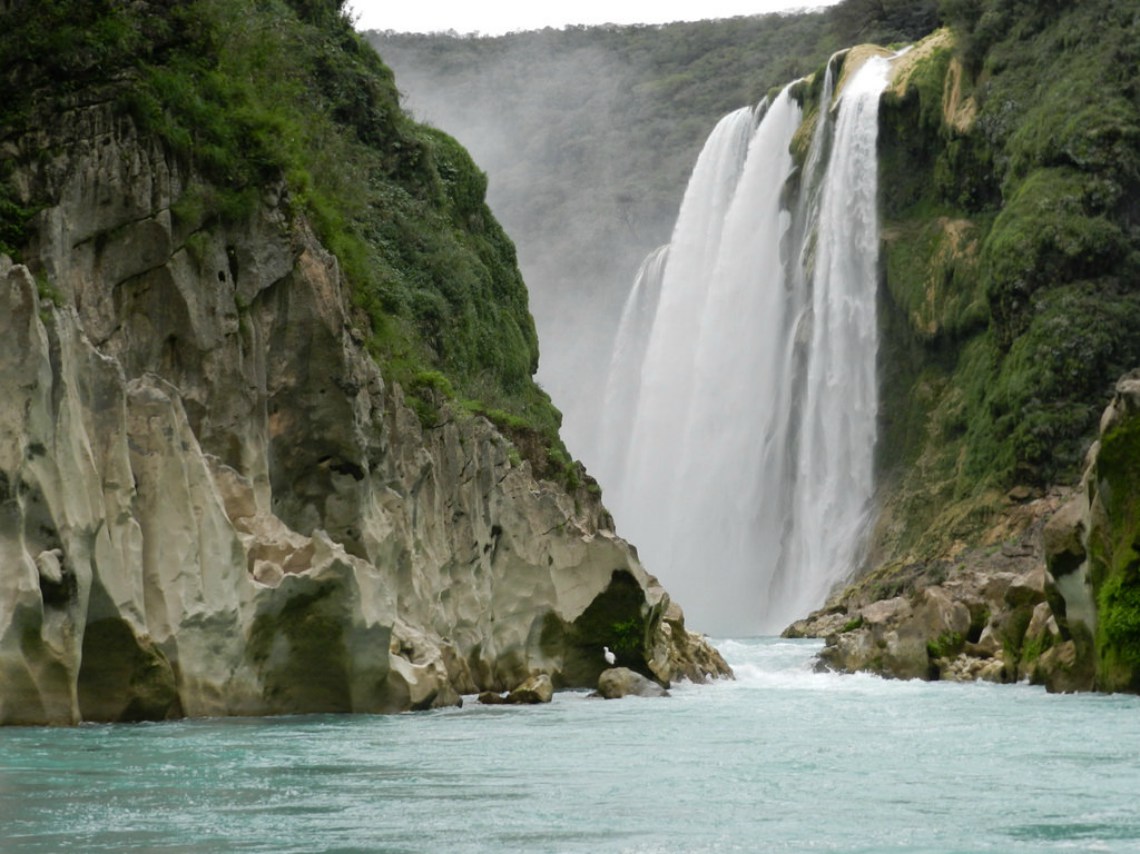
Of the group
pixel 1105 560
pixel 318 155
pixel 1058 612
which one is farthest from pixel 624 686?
pixel 318 155

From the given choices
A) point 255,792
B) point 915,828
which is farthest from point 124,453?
point 915,828

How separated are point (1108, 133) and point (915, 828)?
5188cm

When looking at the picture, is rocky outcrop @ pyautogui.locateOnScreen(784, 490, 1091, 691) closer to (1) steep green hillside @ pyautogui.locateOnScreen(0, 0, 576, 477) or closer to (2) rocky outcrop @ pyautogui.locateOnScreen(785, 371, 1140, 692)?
(2) rocky outcrop @ pyautogui.locateOnScreen(785, 371, 1140, 692)

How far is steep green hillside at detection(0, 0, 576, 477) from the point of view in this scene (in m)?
20.1

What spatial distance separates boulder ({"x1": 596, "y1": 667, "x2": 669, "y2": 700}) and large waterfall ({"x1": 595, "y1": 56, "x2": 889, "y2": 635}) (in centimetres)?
3541

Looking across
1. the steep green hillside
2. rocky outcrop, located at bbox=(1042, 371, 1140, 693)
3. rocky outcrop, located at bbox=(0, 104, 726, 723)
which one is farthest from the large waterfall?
rocky outcrop, located at bbox=(1042, 371, 1140, 693)

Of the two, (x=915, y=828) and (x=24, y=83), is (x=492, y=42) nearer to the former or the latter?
(x=24, y=83)

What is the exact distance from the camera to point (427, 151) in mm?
46312

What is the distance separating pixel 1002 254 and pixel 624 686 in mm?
36669

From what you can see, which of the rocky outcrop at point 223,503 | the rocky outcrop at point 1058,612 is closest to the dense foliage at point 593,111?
the rocky outcrop at point 1058,612

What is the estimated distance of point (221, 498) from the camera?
63.0 feet

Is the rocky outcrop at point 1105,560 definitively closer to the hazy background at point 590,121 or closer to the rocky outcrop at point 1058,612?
the rocky outcrop at point 1058,612

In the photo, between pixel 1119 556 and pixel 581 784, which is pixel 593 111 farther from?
pixel 581 784

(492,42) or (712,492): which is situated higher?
(492,42)
